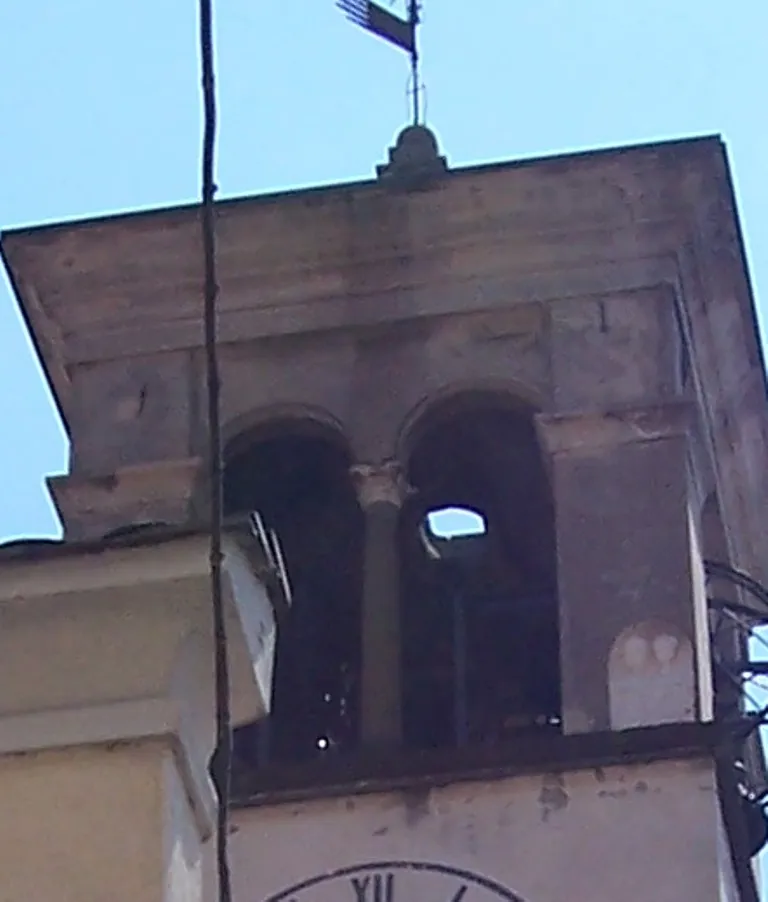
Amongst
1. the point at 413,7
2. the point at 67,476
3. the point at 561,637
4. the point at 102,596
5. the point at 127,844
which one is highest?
the point at 413,7

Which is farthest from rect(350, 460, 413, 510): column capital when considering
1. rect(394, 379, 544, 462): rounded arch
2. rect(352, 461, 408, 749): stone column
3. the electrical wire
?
the electrical wire

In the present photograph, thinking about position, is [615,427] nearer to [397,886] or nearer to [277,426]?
[277,426]

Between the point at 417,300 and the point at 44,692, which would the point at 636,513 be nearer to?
the point at 417,300

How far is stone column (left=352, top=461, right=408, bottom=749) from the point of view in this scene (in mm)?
11930

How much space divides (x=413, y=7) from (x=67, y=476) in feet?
9.25

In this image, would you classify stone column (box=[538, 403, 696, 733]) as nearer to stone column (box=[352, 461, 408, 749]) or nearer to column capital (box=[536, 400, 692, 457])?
column capital (box=[536, 400, 692, 457])

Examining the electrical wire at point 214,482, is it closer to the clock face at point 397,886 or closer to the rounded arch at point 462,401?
the clock face at point 397,886

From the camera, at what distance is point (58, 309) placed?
13117mm

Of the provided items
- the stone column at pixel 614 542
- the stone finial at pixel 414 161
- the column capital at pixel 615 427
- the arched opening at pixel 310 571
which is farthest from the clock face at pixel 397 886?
the stone finial at pixel 414 161

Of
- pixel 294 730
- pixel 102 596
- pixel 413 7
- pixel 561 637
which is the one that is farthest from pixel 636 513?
pixel 102 596

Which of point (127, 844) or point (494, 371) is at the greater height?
point (494, 371)

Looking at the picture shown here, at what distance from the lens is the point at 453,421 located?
42.5ft

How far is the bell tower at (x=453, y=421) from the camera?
12242 millimetres

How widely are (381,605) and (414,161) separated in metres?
1.81
